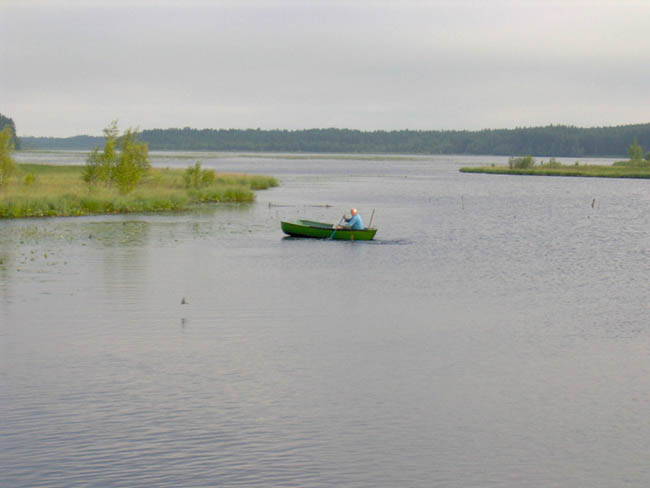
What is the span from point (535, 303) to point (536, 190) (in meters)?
80.8

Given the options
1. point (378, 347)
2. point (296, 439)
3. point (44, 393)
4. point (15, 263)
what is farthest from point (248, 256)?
point (296, 439)

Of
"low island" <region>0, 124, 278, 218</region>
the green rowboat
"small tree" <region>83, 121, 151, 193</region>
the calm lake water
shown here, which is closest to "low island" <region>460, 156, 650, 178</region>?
"low island" <region>0, 124, 278, 218</region>

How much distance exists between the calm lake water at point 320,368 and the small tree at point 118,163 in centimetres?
2277

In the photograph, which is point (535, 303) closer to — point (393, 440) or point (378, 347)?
point (378, 347)

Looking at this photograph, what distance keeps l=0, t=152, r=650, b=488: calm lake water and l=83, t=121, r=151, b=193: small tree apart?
896 inches

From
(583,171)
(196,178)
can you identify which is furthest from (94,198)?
(583,171)


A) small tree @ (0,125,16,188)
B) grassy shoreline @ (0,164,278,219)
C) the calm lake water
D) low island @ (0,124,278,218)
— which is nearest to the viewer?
the calm lake water

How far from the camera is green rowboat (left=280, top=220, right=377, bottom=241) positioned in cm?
4303

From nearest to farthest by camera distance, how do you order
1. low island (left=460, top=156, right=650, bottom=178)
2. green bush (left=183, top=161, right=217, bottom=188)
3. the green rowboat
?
the green rowboat < green bush (left=183, top=161, right=217, bottom=188) < low island (left=460, top=156, right=650, bottom=178)

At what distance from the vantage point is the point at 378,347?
1973 cm

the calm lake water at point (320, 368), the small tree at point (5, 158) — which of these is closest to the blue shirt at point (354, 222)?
the calm lake water at point (320, 368)

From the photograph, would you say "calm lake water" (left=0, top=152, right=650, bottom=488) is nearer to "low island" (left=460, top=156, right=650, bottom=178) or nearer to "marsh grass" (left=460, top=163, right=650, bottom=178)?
"marsh grass" (left=460, top=163, right=650, bottom=178)

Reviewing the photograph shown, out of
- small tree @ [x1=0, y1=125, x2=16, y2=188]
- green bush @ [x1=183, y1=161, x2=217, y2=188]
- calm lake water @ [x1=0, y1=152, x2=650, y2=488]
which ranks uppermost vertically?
small tree @ [x1=0, y1=125, x2=16, y2=188]

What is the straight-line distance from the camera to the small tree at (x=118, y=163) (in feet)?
199
